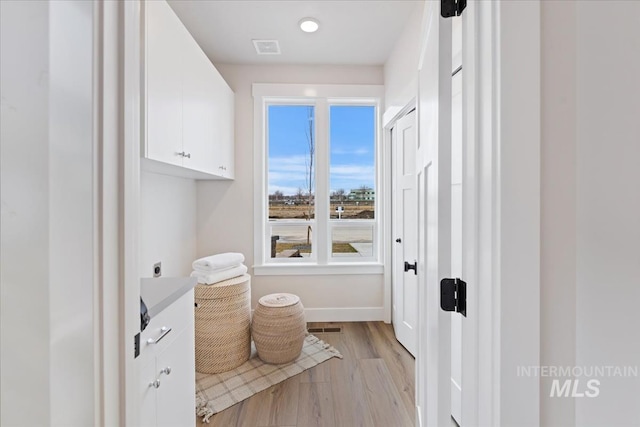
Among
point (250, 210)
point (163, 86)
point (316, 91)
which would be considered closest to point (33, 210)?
point (163, 86)

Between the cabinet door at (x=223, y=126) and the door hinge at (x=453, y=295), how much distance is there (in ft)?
6.75

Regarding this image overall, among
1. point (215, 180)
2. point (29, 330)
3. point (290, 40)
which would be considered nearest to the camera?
point (29, 330)

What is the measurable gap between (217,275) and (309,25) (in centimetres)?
204

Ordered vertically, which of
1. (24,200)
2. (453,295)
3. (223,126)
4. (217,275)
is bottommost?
(217,275)

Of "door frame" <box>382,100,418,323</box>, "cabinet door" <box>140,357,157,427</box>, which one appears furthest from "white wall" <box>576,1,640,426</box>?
"door frame" <box>382,100,418,323</box>

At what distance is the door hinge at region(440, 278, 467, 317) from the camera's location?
771 mm

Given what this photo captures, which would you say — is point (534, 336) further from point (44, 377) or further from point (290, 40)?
point (290, 40)

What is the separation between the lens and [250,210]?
117 inches

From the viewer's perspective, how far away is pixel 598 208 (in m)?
0.65

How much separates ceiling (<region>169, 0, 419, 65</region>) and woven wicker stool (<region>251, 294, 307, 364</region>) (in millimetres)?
2148

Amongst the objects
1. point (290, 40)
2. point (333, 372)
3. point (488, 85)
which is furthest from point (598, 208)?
point (290, 40)

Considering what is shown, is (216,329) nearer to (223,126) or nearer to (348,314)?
(348,314)

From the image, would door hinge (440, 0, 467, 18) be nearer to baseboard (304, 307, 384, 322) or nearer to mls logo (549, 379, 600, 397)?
mls logo (549, 379, 600, 397)

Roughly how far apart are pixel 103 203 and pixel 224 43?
251cm
